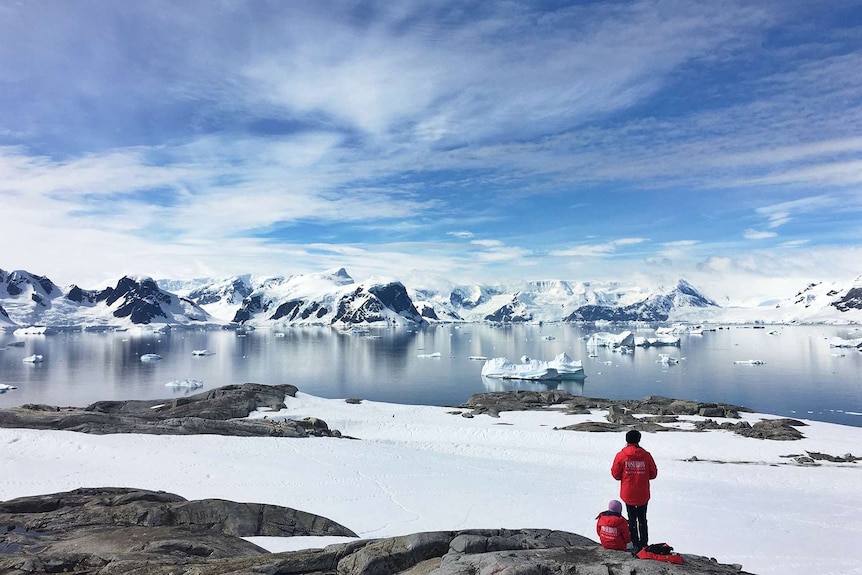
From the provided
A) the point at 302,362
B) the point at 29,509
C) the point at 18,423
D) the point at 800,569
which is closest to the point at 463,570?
the point at 800,569

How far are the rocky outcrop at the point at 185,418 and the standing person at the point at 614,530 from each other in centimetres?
2220

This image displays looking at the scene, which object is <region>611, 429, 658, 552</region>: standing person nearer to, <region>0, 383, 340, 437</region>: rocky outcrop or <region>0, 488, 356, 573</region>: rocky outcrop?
<region>0, 488, 356, 573</region>: rocky outcrop

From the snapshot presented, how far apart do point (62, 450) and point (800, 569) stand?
24.3 meters

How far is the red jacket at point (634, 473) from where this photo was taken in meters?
8.79

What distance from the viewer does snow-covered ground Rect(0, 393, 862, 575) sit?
46.0 feet

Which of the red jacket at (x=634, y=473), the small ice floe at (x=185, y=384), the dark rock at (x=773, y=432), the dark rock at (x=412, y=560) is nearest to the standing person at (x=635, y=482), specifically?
the red jacket at (x=634, y=473)

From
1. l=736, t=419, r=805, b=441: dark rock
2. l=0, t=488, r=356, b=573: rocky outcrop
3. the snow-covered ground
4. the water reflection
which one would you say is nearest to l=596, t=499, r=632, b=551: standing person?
the snow-covered ground

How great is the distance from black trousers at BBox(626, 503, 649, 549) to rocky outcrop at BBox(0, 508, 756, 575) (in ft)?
2.31

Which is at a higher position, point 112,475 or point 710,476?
point 112,475

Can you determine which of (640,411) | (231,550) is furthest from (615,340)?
(231,550)

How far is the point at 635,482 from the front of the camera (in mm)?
8828

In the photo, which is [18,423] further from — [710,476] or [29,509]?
[710,476]

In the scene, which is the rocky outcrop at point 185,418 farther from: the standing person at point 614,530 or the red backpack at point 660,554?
the red backpack at point 660,554

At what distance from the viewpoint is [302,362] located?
100m
